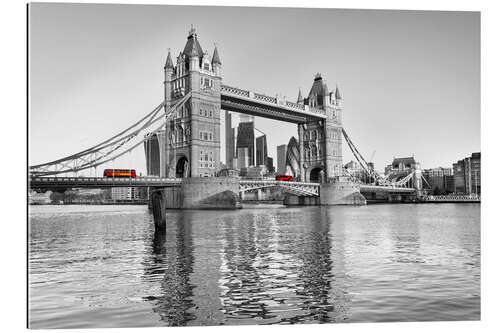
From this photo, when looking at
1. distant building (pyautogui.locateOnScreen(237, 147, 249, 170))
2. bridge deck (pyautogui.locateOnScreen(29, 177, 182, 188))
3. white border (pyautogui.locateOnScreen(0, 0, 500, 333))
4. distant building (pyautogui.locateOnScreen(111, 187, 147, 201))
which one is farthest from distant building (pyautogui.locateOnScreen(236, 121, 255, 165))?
white border (pyautogui.locateOnScreen(0, 0, 500, 333))

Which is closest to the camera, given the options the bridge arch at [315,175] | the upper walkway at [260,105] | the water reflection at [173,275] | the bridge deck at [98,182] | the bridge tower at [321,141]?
the water reflection at [173,275]

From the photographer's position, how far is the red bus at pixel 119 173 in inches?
1810

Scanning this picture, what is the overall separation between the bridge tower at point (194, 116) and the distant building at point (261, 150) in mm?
71798

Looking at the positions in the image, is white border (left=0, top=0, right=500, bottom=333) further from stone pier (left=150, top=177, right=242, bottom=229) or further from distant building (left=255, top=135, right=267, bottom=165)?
distant building (left=255, top=135, right=267, bottom=165)

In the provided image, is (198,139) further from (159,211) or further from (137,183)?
(159,211)

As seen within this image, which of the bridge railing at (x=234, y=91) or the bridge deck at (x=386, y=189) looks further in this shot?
the bridge deck at (x=386, y=189)

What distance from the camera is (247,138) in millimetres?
140875

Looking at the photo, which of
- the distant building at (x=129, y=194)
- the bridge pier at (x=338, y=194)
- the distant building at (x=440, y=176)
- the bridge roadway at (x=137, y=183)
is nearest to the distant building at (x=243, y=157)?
the distant building at (x=129, y=194)

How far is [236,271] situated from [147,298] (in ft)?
12.8

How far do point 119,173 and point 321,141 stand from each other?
1960 inches

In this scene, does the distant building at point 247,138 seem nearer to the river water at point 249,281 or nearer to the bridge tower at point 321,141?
the bridge tower at point 321,141

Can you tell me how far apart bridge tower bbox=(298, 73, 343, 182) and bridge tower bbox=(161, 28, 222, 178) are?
27600 millimetres

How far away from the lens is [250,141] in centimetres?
14112
